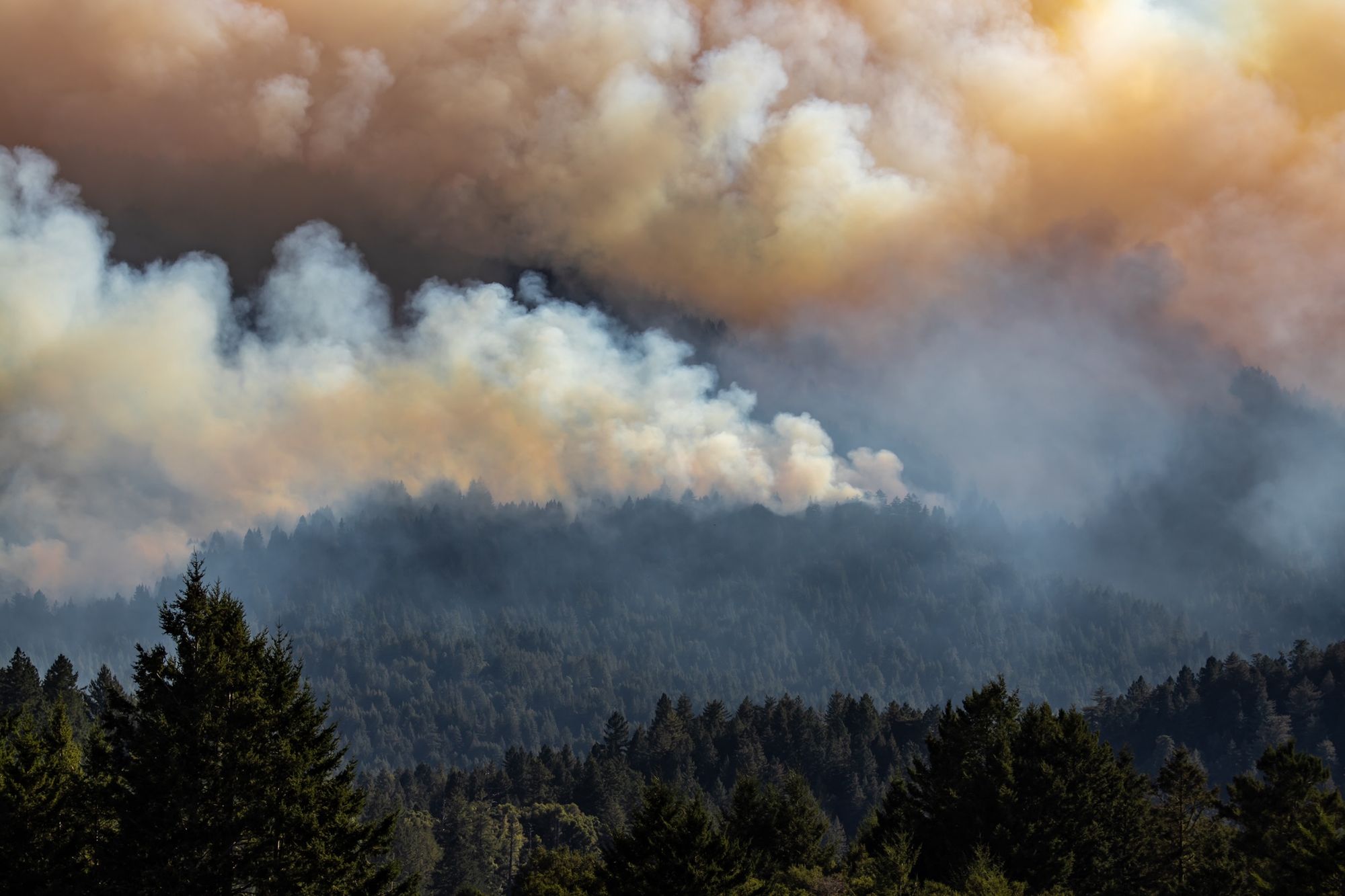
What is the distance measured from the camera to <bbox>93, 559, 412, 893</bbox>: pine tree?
5912cm

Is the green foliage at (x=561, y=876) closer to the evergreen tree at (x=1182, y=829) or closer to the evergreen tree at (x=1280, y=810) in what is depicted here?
the evergreen tree at (x=1182, y=829)

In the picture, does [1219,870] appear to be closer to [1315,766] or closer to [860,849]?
[1315,766]

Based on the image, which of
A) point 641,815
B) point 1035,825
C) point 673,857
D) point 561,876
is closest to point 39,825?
point 641,815

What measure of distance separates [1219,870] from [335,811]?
65.1 m

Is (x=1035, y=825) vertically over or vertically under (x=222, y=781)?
over

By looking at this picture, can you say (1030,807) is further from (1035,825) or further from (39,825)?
(39,825)

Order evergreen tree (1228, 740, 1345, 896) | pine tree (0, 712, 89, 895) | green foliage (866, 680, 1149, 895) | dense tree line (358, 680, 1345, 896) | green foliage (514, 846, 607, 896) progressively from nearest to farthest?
→ pine tree (0, 712, 89, 895) → evergreen tree (1228, 740, 1345, 896) → green foliage (514, 846, 607, 896) → dense tree line (358, 680, 1345, 896) → green foliage (866, 680, 1149, 895)

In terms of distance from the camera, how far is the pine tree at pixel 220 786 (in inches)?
2328

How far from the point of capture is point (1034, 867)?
10569 cm

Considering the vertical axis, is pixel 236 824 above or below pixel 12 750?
below

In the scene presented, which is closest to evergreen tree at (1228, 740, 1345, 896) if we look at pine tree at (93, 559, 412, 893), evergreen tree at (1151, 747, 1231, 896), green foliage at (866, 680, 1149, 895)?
evergreen tree at (1151, 747, 1231, 896)

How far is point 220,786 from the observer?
59.9 m

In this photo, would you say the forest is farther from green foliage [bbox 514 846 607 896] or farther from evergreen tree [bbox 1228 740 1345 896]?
green foliage [bbox 514 846 607 896]

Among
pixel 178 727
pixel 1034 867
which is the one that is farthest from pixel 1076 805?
pixel 178 727
